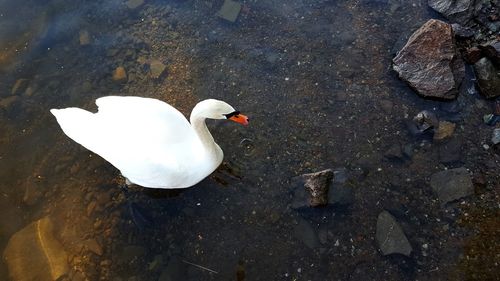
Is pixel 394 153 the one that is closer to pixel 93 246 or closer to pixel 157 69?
pixel 157 69

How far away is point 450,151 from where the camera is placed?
473 cm

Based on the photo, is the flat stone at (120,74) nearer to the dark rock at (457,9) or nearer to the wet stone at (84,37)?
the wet stone at (84,37)

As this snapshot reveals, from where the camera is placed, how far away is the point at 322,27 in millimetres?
5801

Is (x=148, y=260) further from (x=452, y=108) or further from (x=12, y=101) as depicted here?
(x=452, y=108)

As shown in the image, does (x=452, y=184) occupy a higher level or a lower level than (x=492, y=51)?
lower

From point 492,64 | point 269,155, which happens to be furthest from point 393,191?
point 492,64

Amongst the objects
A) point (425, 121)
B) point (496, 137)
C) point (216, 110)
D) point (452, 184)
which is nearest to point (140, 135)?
point (216, 110)

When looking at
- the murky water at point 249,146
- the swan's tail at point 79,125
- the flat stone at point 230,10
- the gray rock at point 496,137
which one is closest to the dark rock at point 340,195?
the murky water at point 249,146

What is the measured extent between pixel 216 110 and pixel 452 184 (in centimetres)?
255

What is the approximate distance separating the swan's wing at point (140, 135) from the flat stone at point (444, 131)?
2.65 metres

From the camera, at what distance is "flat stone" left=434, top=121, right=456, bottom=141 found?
4.80 m

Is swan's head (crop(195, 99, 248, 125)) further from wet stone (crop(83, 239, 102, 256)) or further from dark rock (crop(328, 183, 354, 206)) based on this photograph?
wet stone (crop(83, 239, 102, 256))

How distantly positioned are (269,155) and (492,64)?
2.81m

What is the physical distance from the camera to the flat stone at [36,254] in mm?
4629
